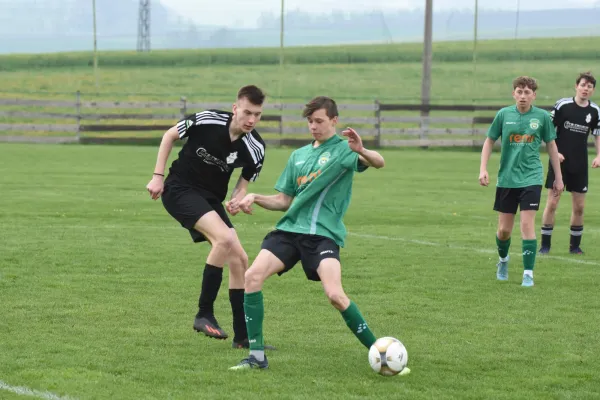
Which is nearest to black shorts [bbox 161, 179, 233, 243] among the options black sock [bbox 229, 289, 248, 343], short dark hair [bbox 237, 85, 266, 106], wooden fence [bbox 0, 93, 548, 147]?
black sock [bbox 229, 289, 248, 343]

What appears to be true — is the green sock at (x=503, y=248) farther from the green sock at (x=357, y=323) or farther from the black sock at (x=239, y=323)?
the green sock at (x=357, y=323)

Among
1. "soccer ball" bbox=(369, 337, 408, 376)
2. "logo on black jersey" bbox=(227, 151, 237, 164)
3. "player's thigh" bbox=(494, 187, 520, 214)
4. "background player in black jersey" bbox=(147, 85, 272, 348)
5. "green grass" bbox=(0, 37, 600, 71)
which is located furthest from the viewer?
"green grass" bbox=(0, 37, 600, 71)

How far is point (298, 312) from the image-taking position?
856 cm

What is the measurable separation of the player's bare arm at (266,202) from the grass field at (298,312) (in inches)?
40.6

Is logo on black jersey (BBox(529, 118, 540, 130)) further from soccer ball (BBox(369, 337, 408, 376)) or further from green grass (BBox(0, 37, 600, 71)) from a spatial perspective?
green grass (BBox(0, 37, 600, 71))

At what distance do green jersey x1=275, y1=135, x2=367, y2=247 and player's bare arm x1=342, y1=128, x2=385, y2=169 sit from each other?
0.09 meters

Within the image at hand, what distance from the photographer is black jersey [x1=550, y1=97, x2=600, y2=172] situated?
1245 cm

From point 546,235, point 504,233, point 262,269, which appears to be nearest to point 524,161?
point 504,233

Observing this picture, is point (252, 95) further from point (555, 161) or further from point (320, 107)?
point (555, 161)

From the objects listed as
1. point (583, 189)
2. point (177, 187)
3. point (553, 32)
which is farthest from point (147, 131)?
point (553, 32)

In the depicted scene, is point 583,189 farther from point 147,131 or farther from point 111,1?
point 111,1

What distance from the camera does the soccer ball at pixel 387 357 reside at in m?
6.34

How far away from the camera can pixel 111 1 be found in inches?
3187

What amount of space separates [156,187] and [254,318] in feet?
4.96
